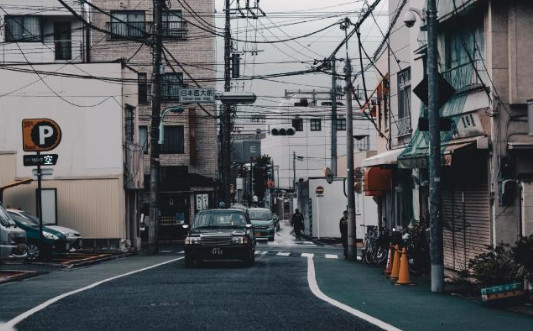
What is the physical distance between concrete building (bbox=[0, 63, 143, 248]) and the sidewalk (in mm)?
20141

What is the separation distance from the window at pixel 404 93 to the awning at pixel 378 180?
3.00 m

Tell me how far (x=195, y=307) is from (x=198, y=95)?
21.5 metres

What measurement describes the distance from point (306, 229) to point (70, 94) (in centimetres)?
2500

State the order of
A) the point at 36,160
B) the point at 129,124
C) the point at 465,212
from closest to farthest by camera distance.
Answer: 1. the point at 465,212
2. the point at 36,160
3. the point at 129,124

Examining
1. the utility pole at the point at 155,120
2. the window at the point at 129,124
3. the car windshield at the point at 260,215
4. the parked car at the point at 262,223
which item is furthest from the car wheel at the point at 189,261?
the car windshield at the point at 260,215

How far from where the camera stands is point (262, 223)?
5388cm

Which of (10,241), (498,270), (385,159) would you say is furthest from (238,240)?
(498,270)

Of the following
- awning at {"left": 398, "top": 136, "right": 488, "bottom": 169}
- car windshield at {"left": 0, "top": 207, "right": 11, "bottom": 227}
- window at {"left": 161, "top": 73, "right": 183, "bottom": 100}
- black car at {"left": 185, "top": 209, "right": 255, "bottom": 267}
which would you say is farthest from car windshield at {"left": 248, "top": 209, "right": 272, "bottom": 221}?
car windshield at {"left": 0, "top": 207, "right": 11, "bottom": 227}

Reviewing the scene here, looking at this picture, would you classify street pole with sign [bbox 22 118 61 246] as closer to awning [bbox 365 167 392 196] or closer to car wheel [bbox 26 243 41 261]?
car wheel [bbox 26 243 41 261]

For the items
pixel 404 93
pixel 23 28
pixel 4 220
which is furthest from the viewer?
pixel 23 28

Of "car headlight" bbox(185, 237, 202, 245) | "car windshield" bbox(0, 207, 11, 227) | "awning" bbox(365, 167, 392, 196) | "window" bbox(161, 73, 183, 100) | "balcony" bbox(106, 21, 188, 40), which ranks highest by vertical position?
"balcony" bbox(106, 21, 188, 40)

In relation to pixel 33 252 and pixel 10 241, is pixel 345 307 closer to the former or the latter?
pixel 10 241

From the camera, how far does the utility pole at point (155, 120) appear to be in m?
36.6

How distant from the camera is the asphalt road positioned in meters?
12.1
